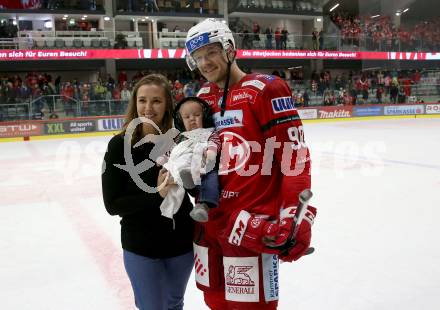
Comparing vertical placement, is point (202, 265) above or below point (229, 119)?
below

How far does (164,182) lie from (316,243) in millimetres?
2471

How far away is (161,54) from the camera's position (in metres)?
20.2

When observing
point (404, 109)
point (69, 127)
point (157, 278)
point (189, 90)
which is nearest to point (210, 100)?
point (157, 278)

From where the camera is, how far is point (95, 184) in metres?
6.83

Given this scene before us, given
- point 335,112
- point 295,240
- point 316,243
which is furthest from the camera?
point 335,112

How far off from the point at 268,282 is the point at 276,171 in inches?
17.0

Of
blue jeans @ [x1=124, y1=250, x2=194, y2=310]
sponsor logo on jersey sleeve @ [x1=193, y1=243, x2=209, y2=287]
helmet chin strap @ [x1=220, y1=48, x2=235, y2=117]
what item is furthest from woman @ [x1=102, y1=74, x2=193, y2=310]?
helmet chin strap @ [x1=220, y1=48, x2=235, y2=117]

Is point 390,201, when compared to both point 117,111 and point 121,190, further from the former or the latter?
point 117,111

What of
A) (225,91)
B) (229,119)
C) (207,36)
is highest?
(207,36)

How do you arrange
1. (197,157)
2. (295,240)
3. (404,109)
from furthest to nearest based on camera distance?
(404,109)
(197,157)
(295,240)

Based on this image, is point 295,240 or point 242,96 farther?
point 242,96

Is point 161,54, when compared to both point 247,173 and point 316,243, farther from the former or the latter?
point 247,173

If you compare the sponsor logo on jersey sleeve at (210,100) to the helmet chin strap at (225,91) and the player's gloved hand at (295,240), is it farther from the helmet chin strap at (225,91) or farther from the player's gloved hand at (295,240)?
the player's gloved hand at (295,240)

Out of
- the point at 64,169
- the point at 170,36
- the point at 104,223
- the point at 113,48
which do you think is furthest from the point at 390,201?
→ the point at 170,36
